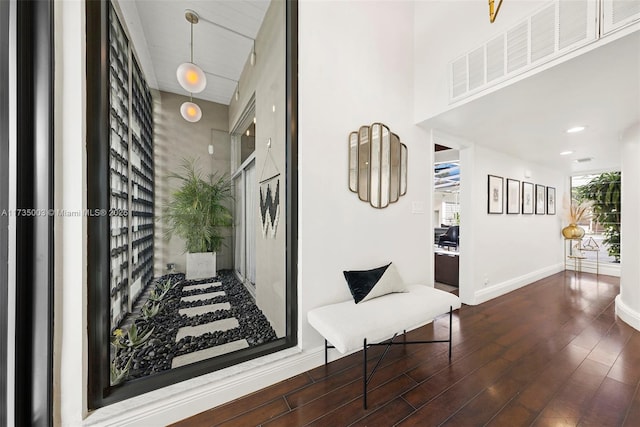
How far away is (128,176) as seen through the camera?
143 cm

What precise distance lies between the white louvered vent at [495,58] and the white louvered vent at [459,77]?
0.63 ft

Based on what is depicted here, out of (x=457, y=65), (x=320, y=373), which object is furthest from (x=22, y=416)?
(x=457, y=65)

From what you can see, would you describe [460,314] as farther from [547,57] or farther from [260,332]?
[547,57]

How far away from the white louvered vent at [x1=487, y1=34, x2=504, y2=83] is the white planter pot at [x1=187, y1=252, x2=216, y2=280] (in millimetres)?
2624

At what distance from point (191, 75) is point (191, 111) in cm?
25

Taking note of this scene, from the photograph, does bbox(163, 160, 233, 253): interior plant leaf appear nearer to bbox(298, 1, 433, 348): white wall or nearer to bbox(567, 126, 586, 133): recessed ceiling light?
bbox(298, 1, 433, 348): white wall

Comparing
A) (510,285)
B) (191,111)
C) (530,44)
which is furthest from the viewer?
(510,285)

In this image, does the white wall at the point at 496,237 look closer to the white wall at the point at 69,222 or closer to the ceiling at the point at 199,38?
the ceiling at the point at 199,38

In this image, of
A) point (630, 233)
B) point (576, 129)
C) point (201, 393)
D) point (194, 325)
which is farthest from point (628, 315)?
point (194, 325)

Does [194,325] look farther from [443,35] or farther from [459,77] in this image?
[443,35]

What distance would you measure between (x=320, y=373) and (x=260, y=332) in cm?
55

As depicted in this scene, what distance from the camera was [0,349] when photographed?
1.01 meters

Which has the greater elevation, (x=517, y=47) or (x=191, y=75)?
(x=517, y=47)

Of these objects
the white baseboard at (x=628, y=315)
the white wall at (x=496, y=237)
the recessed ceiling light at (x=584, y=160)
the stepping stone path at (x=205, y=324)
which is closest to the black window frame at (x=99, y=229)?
the stepping stone path at (x=205, y=324)
